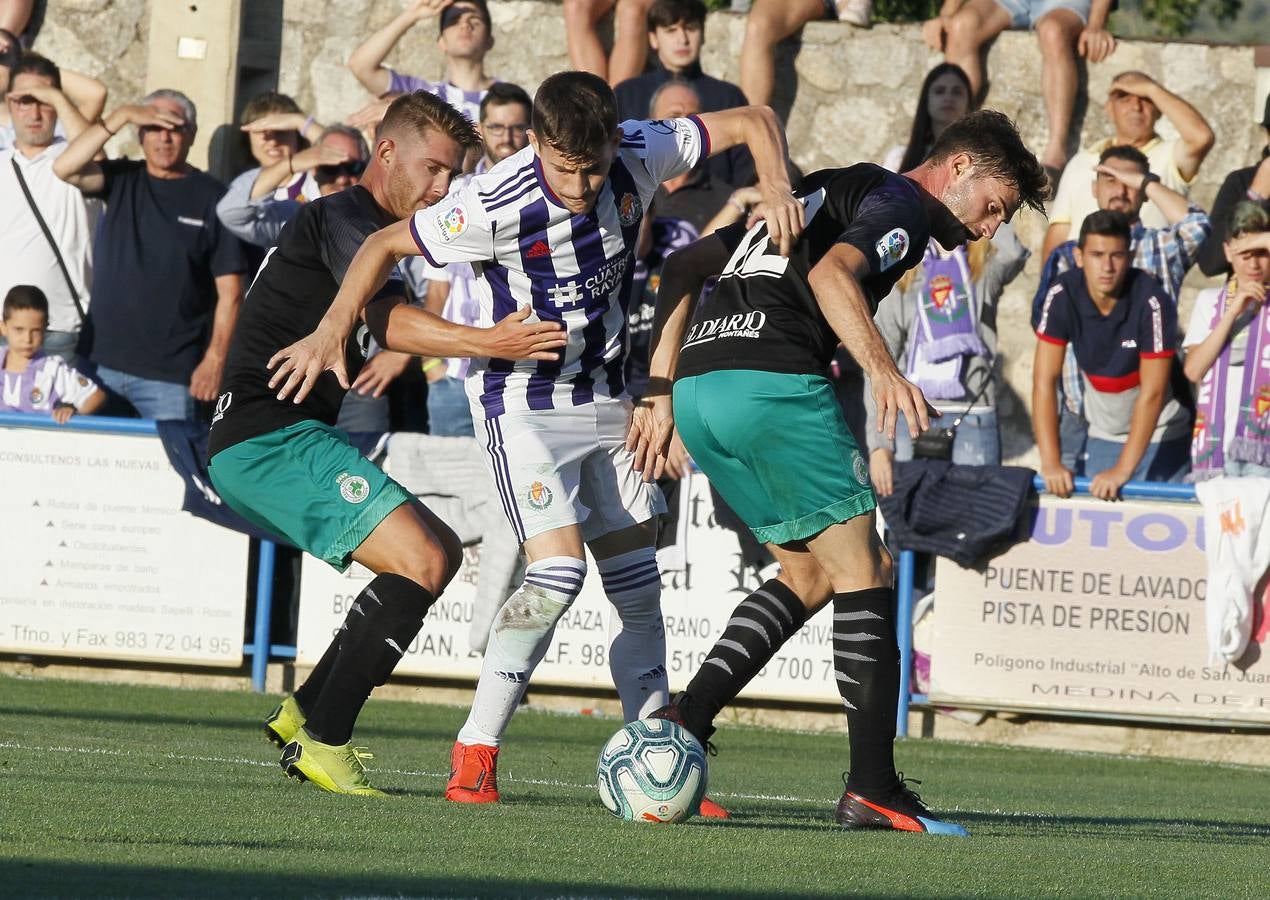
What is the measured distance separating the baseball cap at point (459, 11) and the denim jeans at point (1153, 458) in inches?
179

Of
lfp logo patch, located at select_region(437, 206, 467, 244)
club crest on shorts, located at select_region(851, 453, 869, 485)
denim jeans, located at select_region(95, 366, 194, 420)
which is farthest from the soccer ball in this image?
denim jeans, located at select_region(95, 366, 194, 420)

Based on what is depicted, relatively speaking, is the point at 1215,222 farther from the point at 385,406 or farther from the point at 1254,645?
the point at 385,406

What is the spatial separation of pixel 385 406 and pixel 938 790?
175 inches

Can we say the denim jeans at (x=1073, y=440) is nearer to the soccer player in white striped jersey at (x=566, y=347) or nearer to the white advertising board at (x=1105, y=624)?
the white advertising board at (x=1105, y=624)

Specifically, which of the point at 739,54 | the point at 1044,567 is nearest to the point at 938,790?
the point at 1044,567

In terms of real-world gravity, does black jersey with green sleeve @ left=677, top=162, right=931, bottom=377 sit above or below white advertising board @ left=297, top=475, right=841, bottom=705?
above

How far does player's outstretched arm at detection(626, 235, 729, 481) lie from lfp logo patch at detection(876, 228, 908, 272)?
87cm

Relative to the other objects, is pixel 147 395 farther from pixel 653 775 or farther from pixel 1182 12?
pixel 1182 12

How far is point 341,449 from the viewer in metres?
6.44

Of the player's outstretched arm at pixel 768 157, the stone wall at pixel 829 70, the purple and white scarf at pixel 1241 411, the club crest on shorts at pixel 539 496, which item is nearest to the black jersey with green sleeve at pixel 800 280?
the player's outstretched arm at pixel 768 157

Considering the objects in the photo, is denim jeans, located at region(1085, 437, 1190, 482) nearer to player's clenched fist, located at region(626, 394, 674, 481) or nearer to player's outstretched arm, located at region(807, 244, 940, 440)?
player's clenched fist, located at region(626, 394, 674, 481)

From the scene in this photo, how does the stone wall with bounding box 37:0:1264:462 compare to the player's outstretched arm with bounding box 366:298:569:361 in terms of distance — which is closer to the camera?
the player's outstretched arm with bounding box 366:298:569:361

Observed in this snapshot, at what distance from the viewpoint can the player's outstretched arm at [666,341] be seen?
6.32 metres

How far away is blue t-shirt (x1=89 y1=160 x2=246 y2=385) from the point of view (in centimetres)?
1099
